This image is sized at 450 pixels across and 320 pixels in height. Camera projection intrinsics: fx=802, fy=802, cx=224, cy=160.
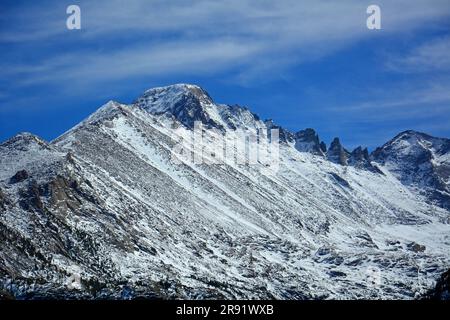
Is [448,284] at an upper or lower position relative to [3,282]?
lower
